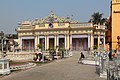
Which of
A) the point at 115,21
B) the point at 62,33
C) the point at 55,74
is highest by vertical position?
the point at 62,33

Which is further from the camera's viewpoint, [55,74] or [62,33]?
[62,33]

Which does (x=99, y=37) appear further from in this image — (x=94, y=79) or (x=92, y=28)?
(x=94, y=79)

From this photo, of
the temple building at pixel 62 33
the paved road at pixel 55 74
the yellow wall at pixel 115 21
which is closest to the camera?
the paved road at pixel 55 74

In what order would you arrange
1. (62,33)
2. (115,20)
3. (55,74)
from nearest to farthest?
(55,74), (115,20), (62,33)

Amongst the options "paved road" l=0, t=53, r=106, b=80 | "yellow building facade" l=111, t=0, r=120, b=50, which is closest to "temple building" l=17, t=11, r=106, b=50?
"yellow building facade" l=111, t=0, r=120, b=50

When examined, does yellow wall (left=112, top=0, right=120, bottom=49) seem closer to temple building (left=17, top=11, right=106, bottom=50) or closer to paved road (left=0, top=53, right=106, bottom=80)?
paved road (left=0, top=53, right=106, bottom=80)

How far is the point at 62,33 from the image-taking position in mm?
64688

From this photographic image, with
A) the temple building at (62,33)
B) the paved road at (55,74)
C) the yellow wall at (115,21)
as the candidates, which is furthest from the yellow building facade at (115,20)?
the temple building at (62,33)

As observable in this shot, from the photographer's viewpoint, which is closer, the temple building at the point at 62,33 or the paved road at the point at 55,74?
the paved road at the point at 55,74

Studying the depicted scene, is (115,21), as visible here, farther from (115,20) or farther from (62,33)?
(62,33)

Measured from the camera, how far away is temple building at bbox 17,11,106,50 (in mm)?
63500

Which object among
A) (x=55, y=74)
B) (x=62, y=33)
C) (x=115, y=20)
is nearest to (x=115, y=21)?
(x=115, y=20)

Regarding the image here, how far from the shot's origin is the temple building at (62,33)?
63.5m

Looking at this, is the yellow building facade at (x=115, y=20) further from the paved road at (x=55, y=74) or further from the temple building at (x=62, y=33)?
the temple building at (x=62, y=33)
